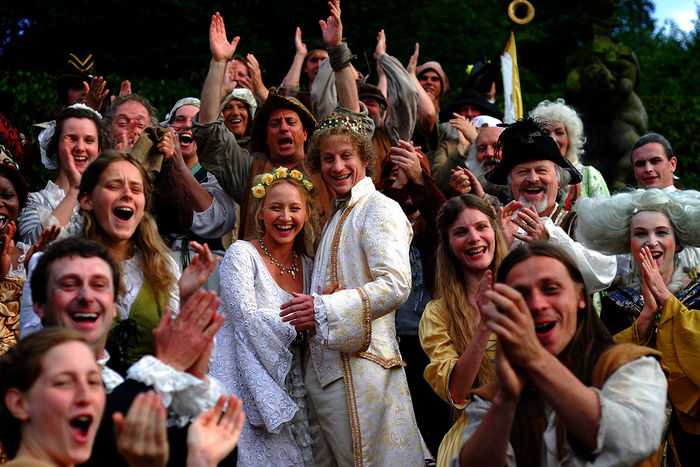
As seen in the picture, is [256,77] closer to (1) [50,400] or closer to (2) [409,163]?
(2) [409,163]

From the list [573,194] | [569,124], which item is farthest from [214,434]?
[569,124]

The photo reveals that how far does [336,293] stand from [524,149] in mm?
1735

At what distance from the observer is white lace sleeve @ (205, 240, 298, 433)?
4.93 meters

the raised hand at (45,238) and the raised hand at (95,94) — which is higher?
the raised hand at (95,94)

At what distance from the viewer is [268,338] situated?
5.02 metres

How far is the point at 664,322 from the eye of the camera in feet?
16.1

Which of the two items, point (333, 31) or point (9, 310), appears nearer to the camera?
point (9, 310)

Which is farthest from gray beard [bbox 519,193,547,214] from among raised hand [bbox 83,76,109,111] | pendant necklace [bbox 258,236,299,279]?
raised hand [bbox 83,76,109,111]

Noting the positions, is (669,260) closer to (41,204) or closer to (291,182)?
(291,182)

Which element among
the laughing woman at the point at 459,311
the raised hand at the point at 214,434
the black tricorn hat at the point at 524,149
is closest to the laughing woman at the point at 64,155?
the laughing woman at the point at 459,311

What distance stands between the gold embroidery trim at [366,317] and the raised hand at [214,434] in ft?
5.07

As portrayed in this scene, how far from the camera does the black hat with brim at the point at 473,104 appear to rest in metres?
8.20

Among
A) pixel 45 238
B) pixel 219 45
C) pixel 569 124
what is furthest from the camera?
pixel 569 124

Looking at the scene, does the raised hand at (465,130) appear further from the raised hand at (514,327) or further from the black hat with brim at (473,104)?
the raised hand at (514,327)
